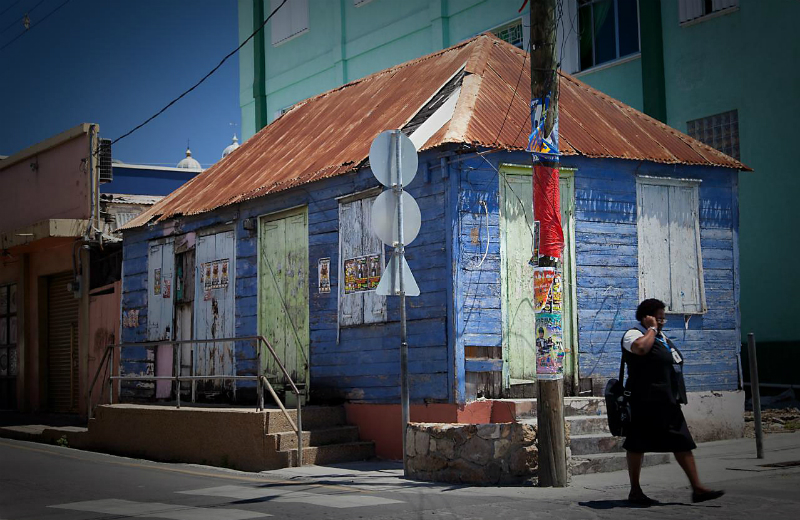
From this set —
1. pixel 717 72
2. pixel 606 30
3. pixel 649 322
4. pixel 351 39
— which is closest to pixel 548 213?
pixel 649 322

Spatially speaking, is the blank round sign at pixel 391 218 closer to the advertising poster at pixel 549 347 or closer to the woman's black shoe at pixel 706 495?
the advertising poster at pixel 549 347

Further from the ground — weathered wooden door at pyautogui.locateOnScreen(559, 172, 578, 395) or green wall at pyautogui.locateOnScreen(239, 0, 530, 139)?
green wall at pyautogui.locateOnScreen(239, 0, 530, 139)

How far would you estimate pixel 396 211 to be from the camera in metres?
10.5

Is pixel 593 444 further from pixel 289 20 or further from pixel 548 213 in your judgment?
pixel 289 20

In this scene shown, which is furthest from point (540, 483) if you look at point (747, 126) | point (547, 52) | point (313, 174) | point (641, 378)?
point (747, 126)

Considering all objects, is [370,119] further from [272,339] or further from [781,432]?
[781,432]

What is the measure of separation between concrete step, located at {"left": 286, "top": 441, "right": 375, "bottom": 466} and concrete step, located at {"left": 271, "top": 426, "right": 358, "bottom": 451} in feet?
0.46

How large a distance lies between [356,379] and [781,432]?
6.28 m

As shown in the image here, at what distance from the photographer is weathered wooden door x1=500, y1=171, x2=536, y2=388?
12672mm

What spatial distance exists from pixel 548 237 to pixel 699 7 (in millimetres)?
13108

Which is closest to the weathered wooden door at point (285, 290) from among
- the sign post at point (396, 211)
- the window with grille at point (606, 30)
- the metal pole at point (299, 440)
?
the metal pole at point (299, 440)

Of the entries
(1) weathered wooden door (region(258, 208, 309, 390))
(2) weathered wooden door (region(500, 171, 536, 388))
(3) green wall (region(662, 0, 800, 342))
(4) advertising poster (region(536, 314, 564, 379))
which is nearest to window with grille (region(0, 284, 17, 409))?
(1) weathered wooden door (region(258, 208, 309, 390))

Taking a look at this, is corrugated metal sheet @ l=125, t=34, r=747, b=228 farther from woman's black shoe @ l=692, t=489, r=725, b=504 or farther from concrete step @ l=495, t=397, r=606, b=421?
woman's black shoe @ l=692, t=489, r=725, b=504

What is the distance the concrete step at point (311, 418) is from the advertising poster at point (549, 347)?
4275mm
